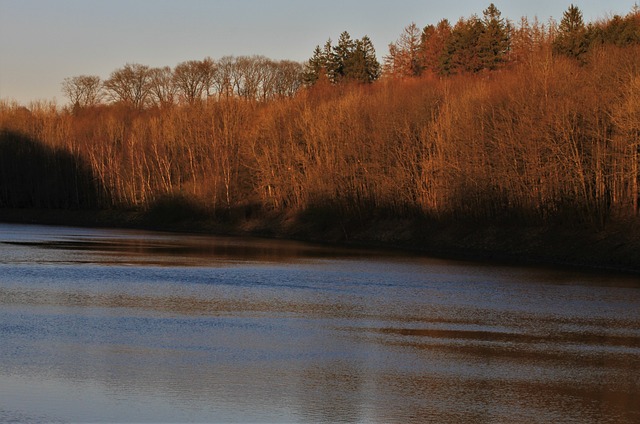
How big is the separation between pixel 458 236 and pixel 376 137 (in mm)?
13445

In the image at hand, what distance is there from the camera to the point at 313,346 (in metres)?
19.0

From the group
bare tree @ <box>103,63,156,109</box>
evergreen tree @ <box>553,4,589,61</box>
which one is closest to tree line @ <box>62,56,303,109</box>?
bare tree @ <box>103,63,156,109</box>

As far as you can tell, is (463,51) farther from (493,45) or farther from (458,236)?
(458,236)

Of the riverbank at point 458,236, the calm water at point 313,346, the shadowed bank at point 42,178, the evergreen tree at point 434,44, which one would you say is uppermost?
the evergreen tree at point 434,44

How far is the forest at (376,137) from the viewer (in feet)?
163

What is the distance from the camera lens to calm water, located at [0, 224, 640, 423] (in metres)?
13.6

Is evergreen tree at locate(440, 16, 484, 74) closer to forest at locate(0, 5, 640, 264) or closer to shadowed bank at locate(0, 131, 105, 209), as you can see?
forest at locate(0, 5, 640, 264)

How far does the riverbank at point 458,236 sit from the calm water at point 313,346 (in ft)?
23.7

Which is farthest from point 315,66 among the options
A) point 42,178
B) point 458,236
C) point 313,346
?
point 313,346

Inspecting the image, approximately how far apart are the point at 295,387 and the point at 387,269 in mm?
25001

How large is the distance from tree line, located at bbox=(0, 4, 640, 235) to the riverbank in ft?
3.13

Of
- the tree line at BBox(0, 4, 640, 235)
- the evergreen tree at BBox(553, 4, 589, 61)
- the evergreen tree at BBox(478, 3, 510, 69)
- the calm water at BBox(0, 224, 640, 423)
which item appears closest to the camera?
the calm water at BBox(0, 224, 640, 423)

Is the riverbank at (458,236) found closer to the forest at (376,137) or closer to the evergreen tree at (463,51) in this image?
the forest at (376,137)

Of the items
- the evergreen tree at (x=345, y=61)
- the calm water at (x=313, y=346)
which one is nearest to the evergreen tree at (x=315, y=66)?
the evergreen tree at (x=345, y=61)
